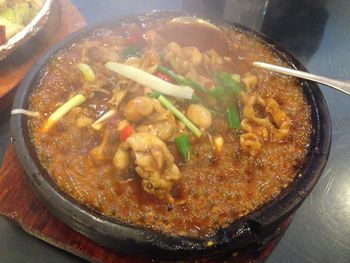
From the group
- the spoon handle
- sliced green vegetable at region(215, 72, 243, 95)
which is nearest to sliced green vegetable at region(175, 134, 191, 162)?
sliced green vegetable at region(215, 72, 243, 95)

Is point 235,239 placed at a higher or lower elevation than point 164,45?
lower

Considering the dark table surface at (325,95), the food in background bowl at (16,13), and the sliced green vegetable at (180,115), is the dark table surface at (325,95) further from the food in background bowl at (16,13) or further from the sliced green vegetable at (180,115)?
the sliced green vegetable at (180,115)

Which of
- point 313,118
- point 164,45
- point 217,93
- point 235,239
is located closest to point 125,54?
point 164,45

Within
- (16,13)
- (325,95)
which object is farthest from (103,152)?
(325,95)

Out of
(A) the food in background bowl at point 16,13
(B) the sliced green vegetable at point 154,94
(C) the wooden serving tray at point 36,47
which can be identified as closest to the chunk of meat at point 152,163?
(B) the sliced green vegetable at point 154,94

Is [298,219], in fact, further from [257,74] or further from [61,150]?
[61,150]
